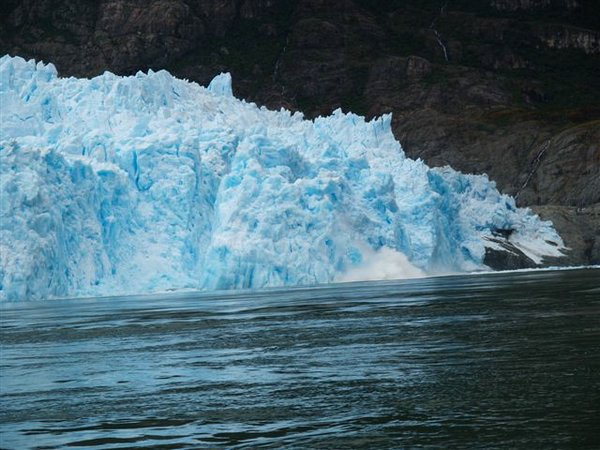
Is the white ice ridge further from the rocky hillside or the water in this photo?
the rocky hillside

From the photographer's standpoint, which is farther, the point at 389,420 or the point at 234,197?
the point at 234,197

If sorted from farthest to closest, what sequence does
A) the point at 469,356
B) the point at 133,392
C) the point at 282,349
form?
1. the point at 282,349
2. the point at 469,356
3. the point at 133,392

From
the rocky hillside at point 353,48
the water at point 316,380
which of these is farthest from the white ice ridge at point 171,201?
the rocky hillside at point 353,48

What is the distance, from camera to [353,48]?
488 feet

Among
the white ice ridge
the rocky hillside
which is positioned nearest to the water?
the white ice ridge

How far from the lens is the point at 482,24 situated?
15700 centimetres

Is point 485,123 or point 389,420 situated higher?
point 485,123

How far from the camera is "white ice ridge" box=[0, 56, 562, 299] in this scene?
1708 inches

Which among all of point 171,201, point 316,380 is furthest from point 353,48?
point 316,380

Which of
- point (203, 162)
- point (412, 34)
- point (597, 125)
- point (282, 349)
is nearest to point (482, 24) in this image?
point (412, 34)

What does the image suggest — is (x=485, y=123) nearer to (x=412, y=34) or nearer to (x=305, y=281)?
(x=412, y=34)

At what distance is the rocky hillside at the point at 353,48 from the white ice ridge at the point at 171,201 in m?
61.6

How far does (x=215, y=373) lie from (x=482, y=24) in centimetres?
14798

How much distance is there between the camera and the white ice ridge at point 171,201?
142ft
